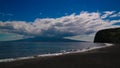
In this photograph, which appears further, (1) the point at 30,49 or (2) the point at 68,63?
(1) the point at 30,49

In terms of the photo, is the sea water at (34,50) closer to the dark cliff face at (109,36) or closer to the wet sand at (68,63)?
the wet sand at (68,63)

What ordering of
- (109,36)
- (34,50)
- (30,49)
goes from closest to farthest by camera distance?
1. (34,50)
2. (30,49)
3. (109,36)

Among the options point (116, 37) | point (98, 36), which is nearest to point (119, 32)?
point (116, 37)

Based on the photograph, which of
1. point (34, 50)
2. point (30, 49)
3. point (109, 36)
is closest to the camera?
point (34, 50)

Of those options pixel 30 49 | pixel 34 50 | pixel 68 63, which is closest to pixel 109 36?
pixel 30 49

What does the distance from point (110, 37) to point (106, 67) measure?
4920 inches

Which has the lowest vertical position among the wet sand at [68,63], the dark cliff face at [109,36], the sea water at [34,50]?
the wet sand at [68,63]

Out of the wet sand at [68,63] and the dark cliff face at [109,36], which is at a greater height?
the dark cliff face at [109,36]

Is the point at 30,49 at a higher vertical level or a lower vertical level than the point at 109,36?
lower

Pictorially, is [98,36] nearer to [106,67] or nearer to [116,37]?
[116,37]

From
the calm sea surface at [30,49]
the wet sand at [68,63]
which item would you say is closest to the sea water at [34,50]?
the calm sea surface at [30,49]

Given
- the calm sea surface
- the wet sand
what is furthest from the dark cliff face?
the wet sand

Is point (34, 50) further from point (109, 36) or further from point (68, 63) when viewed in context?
point (109, 36)

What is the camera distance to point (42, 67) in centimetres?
1418
